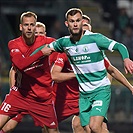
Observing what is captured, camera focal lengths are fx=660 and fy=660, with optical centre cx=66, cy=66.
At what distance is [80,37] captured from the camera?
29.2ft

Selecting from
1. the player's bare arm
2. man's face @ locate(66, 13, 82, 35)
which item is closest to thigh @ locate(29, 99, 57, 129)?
the player's bare arm

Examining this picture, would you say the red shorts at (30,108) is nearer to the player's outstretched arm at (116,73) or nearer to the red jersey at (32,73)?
the red jersey at (32,73)

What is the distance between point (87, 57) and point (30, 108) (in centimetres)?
134

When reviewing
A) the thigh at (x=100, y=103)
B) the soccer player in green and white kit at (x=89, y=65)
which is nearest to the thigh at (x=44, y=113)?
the soccer player in green and white kit at (x=89, y=65)

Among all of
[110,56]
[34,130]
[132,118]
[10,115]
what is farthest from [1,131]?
[110,56]

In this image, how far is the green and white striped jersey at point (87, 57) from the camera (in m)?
8.81

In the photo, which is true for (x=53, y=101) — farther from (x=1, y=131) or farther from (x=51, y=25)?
(x=51, y=25)

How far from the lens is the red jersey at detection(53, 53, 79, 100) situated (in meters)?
9.80

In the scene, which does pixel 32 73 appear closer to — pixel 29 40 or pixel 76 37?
pixel 29 40

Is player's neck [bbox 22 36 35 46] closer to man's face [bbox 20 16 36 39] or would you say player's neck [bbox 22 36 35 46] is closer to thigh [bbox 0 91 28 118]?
man's face [bbox 20 16 36 39]

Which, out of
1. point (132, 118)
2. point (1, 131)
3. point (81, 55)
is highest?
point (81, 55)

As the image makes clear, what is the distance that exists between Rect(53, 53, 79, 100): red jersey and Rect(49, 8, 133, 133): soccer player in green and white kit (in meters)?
0.72

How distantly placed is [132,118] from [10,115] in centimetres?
569

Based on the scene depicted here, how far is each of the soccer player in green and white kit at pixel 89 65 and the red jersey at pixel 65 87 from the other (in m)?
0.72
